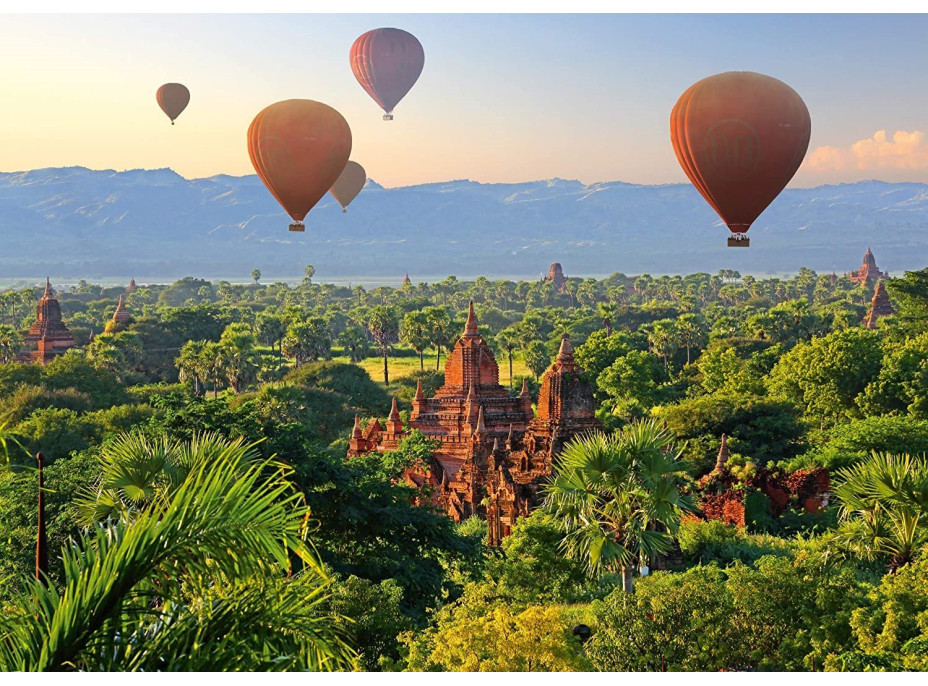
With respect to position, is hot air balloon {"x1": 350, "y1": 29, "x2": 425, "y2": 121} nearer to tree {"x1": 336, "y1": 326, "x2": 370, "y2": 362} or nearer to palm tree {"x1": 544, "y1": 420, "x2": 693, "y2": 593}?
palm tree {"x1": 544, "y1": 420, "x2": 693, "y2": 593}

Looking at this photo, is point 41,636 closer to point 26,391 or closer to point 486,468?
point 486,468

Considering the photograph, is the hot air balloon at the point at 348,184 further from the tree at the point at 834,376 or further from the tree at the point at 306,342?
the tree at the point at 834,376

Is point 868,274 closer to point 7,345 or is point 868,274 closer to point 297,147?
point 7,345

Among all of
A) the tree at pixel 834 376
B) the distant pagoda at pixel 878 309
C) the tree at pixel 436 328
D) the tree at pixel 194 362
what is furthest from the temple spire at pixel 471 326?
the distant pagoda at pixel 878 309

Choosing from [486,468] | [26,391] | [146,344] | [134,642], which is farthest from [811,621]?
[146,344]

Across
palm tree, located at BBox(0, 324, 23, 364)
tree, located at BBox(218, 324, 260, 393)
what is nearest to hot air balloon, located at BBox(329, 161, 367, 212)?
tree, located at BBox(218, 324, 260, 393)
